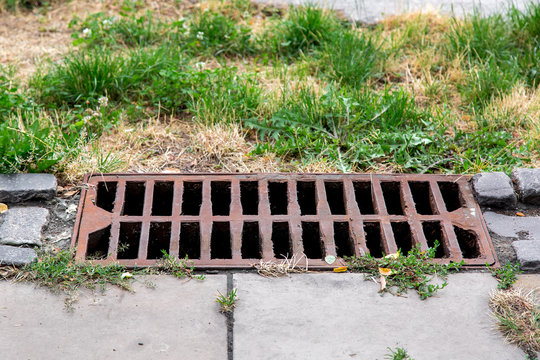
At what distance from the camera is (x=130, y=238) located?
8.77ft

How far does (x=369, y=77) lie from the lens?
3.85 m

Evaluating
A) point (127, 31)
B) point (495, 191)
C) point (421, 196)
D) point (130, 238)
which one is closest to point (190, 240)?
point (130, 238)

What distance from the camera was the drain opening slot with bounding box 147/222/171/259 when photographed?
266cm

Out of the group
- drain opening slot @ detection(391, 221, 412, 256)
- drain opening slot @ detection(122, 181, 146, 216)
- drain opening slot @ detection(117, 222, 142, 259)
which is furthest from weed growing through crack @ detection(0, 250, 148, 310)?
drain opening slot @ detection(391, 221, 412, 256)

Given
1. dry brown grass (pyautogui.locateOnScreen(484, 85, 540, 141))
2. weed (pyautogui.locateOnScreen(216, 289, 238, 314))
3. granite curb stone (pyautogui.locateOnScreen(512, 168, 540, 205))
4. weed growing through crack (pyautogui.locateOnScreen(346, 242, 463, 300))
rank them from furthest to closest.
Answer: dry brown grass (pyautogui.locateOnScreen(484, 85, 540, 141))
granite curb stone (pyautogui.locateOnScreen(512, 168, 540, 205))
weed growing through crack (pyautogui.locateOnScreen(346, 242, 463, 300))
weed (pyautogui.locateOnScreen(216, 289, 238, 314))

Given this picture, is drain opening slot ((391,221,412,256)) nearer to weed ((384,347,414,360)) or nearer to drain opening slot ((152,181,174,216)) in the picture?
weed ((384,347,414,360))

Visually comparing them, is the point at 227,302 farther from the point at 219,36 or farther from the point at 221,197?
the point at 219,36

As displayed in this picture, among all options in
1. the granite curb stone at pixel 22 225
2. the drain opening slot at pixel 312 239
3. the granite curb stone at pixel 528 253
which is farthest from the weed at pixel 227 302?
the granite curb stone at pixel 528 253

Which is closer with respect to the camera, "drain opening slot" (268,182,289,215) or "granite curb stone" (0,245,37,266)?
"granite curb stone" (0,245,37,266)

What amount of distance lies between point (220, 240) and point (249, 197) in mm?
336

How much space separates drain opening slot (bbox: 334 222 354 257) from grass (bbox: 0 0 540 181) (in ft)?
1.42

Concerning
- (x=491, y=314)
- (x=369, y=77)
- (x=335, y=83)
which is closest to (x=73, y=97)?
(x=335, y=83)

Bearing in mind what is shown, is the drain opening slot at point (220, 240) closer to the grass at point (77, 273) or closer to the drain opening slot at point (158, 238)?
the drain opening slot at point (158, 238)

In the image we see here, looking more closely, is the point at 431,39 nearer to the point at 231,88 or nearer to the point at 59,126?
the point at 231,88
